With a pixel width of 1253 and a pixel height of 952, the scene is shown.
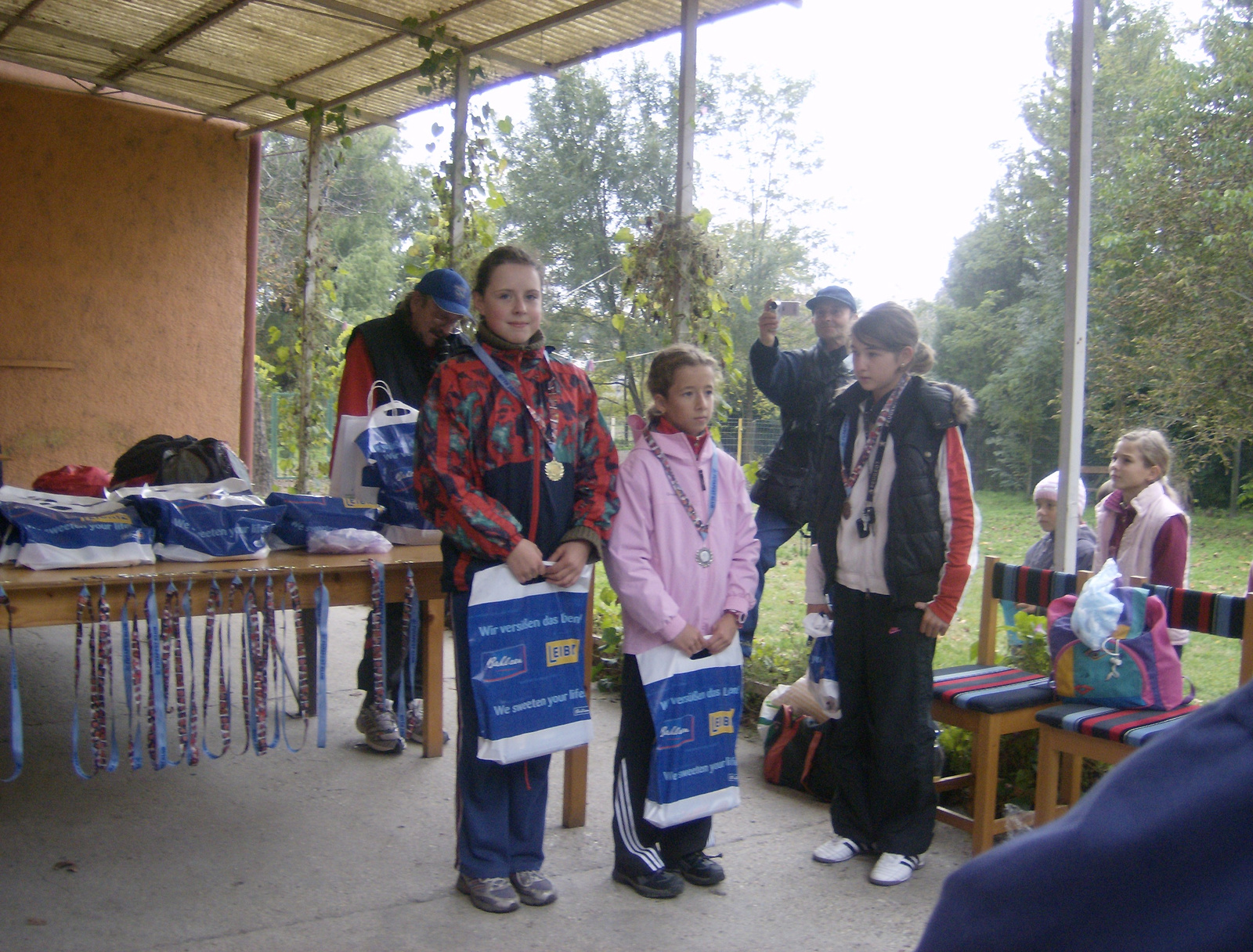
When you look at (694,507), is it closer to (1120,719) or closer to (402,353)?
(1120,719)

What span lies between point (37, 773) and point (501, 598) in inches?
93.0

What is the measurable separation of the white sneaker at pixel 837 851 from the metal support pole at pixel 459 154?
156 inches

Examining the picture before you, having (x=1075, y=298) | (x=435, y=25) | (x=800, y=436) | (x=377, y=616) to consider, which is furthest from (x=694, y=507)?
(x=435, y=25)

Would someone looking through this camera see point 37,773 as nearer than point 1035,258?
Yes

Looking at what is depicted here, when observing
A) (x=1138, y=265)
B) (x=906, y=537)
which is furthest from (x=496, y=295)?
(x=1138, y=265)

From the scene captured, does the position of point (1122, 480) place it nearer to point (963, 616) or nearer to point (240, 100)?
point (963, 616)

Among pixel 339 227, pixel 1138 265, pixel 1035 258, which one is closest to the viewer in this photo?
pixel 1138 265

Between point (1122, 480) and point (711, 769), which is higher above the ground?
point (1122, 480)

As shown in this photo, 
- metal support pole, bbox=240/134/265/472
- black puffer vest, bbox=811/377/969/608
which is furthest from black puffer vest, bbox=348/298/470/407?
metal support pole, bbox=240/134/265/472

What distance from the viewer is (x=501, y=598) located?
2.86 metres

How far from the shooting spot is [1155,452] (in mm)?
3975

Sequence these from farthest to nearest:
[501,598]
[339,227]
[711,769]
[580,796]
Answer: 1. [339,227]
2. [580,796]
3. [711,769]
4. [501,598]

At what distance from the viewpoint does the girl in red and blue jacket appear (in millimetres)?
2863

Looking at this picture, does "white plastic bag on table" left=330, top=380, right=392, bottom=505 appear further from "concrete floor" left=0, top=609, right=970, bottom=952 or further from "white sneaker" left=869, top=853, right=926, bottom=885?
"white sneaker" left=869, top=853, right=926, bottom=885
